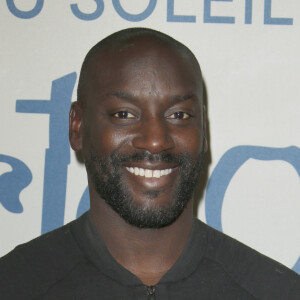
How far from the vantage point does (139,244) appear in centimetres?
104

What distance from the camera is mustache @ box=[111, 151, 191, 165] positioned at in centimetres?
97

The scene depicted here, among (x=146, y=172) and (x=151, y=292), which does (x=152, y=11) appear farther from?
(x=151, y=292)

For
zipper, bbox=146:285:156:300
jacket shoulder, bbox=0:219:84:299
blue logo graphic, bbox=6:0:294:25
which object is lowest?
zipper, bbox=146:285:156:300

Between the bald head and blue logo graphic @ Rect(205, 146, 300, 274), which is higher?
the bald head

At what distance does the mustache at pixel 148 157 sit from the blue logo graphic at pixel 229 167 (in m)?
0.46

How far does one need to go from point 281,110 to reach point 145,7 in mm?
447

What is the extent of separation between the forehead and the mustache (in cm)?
11

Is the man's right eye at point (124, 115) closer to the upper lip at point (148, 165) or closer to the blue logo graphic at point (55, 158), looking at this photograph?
the upper lip at point (148, 165)

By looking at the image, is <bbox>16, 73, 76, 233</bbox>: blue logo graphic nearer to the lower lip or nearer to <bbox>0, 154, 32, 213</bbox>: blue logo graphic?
<bbox>0, 154, 32, 213</bbox>: blue logo graphic

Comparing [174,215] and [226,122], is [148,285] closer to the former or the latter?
[174,215]

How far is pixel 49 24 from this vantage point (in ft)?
4.71

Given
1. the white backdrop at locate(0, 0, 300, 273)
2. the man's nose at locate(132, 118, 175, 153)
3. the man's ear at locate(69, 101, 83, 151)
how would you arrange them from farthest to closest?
the white backdrop at locate(0, 0, 300, 273) < the man's ear at locate(69, 101, 83, 151) < the man's nose at locate(132, 118, 175, 153)

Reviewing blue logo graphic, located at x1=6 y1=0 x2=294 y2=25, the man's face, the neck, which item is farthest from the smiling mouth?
blue logo graphic, located at x1=6 y1=0 x2=294 y2=25

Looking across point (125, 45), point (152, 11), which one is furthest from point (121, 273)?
point (152, 11)
